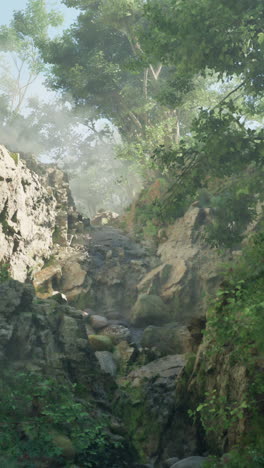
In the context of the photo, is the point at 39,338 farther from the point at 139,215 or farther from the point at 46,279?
the point at 139,215

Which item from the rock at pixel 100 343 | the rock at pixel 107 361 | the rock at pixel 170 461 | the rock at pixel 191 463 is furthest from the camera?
the rock at pixel 100 343

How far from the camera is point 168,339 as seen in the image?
52.3 feet

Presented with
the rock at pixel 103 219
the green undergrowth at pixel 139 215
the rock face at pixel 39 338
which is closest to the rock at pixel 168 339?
the rock face at pixel 39 338

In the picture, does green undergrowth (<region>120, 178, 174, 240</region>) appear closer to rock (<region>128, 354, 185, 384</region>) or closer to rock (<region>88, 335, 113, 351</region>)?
rock (<region>88, 335, 113, 351</region>)

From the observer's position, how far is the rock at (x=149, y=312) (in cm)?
1884

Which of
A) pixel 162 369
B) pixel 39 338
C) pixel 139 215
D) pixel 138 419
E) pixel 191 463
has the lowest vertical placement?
pixel 191 463

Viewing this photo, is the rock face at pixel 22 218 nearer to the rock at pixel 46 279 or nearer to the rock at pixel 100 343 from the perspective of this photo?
the rock at pixel 46 279

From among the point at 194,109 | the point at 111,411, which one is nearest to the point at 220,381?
the point at 111,411

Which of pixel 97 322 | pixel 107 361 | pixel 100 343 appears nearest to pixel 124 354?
pixel 100 343

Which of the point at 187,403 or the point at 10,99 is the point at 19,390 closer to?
the point at 187,403

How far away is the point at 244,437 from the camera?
738 centimetres

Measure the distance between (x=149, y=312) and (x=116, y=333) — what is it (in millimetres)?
1918

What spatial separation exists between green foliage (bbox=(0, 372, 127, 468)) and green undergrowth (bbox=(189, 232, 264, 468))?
73.0 inches

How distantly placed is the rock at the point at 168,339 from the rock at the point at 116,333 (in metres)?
0.97
